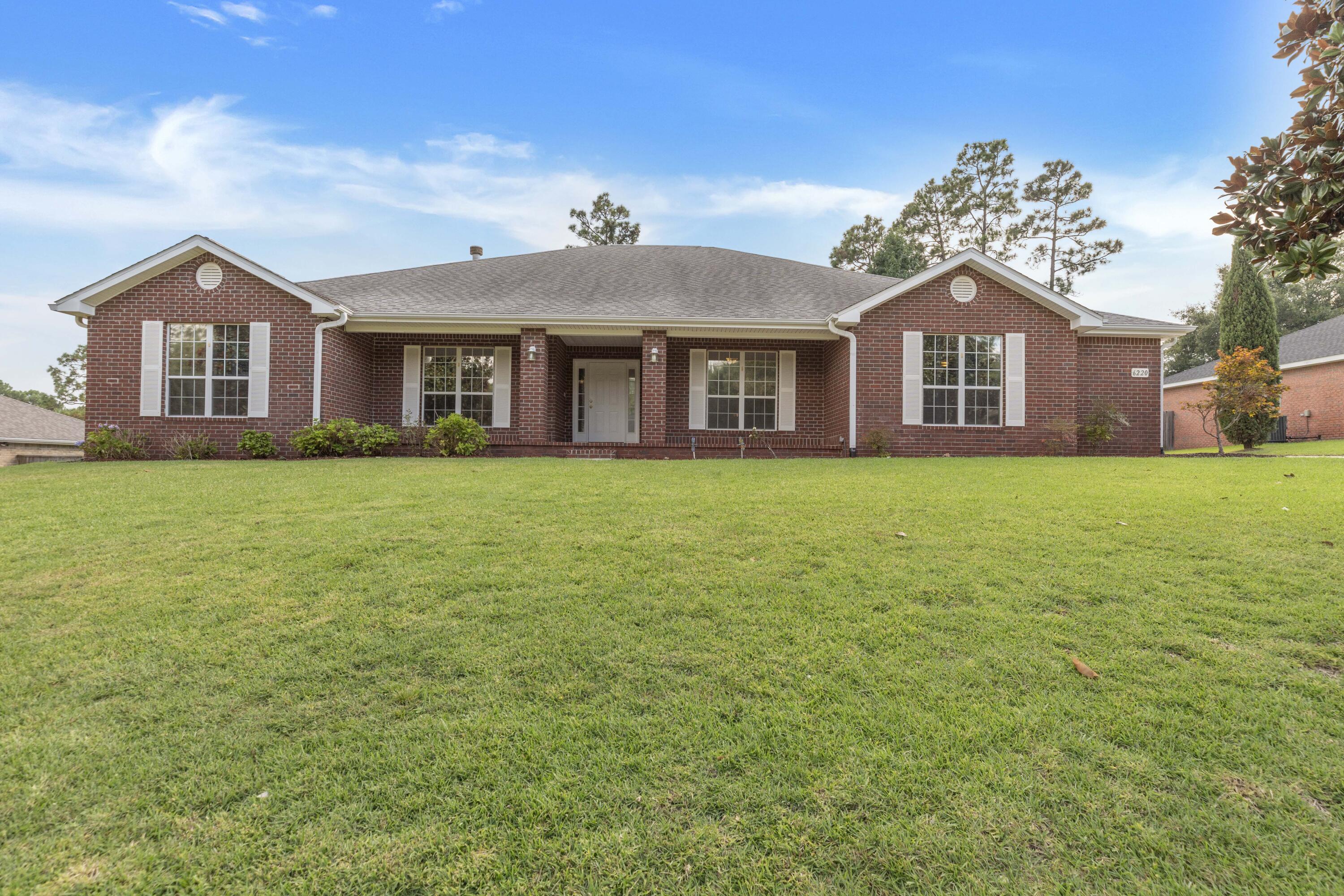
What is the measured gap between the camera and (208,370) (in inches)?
467

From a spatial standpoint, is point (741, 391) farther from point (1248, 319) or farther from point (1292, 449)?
point (1248, 319)

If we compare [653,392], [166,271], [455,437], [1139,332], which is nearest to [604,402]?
[653,392]

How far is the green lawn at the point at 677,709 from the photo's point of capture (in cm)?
161

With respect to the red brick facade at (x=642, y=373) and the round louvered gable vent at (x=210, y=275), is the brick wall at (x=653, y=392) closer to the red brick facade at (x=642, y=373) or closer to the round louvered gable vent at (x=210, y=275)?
the red brick facade at (x=642, y=373)

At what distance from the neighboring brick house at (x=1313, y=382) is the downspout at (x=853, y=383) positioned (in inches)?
468

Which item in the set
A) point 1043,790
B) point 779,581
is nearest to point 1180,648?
point 1043,790

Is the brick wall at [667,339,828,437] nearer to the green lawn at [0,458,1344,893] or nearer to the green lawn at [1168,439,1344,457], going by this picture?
the green lawn at [1168,439,1344,457]

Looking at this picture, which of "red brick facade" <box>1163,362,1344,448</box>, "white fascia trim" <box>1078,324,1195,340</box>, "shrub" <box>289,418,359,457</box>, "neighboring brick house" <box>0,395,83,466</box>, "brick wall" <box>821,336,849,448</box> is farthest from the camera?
"neighboring brick house" <box>0,395,83,466</box>

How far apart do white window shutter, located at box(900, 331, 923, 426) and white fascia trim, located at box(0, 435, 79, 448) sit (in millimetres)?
25456

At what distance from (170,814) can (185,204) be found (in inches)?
800

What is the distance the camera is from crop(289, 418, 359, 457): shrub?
438 inches

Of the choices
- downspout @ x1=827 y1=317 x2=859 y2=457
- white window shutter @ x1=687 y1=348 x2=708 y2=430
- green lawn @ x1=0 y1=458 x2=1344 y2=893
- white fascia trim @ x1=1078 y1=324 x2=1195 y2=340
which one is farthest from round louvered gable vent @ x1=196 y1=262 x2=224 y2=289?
white fascia trim @ x1=1078 y1=324 x2=1195 y2=340

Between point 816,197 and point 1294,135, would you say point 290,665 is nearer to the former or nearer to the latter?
point 1294,135

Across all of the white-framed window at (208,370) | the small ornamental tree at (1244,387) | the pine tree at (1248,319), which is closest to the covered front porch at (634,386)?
the white-framed window at (208,370)
